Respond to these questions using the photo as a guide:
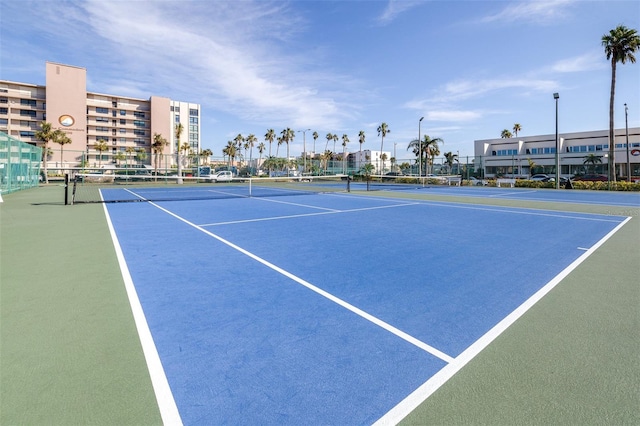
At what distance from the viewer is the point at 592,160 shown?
212 ft

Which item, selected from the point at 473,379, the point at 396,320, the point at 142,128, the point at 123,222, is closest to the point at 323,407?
the point at 473,379

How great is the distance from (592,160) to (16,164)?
8032cm

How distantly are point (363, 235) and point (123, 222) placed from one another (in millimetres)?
7174

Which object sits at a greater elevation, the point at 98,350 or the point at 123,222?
the point at 123,222

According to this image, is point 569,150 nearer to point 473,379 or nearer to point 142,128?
point 473,379

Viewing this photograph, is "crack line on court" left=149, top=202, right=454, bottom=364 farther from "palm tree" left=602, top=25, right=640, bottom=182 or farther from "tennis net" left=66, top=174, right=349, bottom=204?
"palm tree" left=602, top=25, right=640, bottom=182

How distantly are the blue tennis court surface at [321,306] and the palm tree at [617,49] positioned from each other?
106ft

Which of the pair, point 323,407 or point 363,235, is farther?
point 363,235

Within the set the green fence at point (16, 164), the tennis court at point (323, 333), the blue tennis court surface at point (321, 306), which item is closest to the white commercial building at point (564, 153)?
the blue tennis court surface at point (321, 306)

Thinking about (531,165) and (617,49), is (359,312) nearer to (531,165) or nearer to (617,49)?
(617,49)

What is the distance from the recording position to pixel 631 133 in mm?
63938

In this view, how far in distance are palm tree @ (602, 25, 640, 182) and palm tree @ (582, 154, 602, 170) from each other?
Answer: 36362 mm

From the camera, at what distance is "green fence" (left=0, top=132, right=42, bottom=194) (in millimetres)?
19950

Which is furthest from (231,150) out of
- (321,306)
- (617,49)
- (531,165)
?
(321,306)
